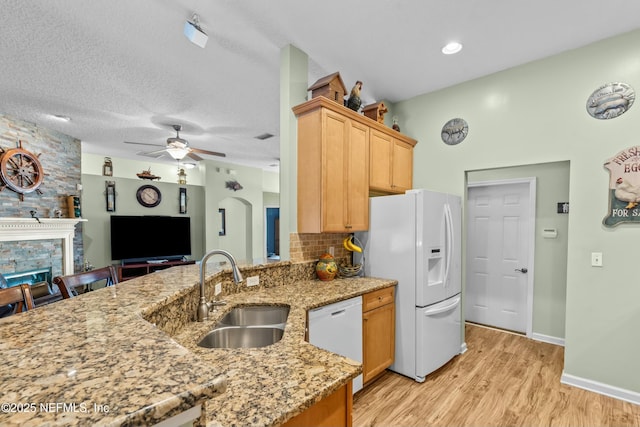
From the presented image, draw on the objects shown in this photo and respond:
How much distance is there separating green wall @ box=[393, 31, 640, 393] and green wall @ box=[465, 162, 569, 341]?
2.23 ft

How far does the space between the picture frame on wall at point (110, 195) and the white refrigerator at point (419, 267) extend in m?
5.74

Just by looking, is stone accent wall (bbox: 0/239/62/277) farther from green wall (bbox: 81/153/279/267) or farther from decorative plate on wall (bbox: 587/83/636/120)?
decorative plate on wall (bbox: 587/83/636/120)

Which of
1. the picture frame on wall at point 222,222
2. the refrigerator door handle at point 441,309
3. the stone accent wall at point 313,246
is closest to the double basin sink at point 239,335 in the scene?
the stone accent wall at point 313,246

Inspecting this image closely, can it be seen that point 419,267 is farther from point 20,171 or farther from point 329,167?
point 20,171

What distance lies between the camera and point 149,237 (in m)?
6.39

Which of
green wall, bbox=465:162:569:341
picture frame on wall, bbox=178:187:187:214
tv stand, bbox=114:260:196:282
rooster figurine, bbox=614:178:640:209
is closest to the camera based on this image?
rooster figurine, bbox=614:178:640:209

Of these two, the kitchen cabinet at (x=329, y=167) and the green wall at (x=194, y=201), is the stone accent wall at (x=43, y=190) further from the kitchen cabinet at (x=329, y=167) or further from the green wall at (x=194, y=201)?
the kitchen cabinet at (x=329, y=167)

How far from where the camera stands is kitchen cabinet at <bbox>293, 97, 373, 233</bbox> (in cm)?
245

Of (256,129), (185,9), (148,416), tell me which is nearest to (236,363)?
(148,416)

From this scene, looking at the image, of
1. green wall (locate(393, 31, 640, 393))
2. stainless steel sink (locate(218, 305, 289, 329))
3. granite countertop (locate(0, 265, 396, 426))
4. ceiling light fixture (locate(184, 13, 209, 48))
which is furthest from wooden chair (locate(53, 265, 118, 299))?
green wall (locate(393, 31, 640, 393))

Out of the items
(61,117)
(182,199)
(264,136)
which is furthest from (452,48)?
(182,199)

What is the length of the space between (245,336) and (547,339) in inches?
140

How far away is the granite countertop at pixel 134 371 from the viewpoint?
1.70ft

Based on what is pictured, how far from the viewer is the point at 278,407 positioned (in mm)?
815
